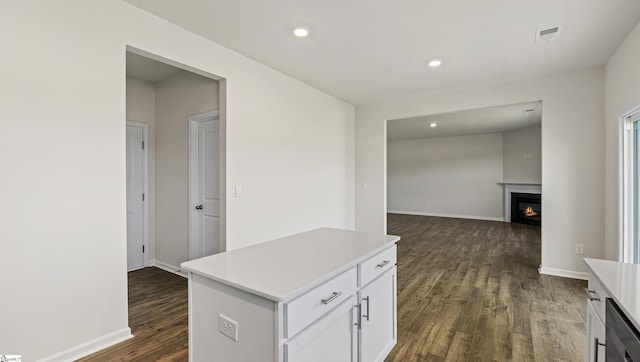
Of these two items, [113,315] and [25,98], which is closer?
[25,98]

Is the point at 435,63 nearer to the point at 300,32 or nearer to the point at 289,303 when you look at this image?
the point at 300,32

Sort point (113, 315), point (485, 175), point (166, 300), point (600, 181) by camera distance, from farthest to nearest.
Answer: point (485, 175) → point (600, 181) → point (166, 300) → point (113, 315)


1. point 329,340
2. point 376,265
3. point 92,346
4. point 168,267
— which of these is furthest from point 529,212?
point 92,346

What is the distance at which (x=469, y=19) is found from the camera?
2445mm

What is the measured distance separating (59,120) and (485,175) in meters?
9.14

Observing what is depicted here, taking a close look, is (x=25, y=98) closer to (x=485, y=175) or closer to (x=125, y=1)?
(x=125, y=1)

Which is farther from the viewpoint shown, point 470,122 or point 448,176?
point 448,176

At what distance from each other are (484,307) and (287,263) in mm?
2355

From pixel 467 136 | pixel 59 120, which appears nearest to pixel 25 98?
pixel 59 120

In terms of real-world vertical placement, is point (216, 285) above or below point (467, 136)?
below

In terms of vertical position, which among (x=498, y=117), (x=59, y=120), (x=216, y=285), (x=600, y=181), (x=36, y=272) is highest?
(x=498, y=117)

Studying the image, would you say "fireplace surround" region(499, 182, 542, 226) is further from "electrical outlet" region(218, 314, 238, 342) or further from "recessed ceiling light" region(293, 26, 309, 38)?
"electrical outlet" region(218, 314, 238, 342)

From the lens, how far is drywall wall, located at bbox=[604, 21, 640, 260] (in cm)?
260

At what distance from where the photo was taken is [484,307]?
A: 2.81m
